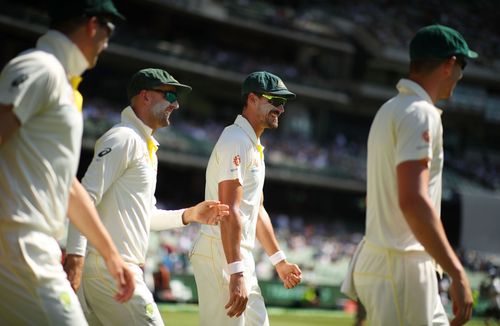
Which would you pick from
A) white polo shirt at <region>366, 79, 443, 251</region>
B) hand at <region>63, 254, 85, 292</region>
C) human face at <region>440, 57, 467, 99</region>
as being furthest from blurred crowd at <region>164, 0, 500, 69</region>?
white polo shirt at <region>366, 79, 443, 251</region>

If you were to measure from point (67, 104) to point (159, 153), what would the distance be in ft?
112

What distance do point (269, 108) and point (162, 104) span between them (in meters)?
0.88

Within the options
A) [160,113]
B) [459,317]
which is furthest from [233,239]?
[459,317]

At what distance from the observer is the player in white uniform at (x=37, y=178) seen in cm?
368

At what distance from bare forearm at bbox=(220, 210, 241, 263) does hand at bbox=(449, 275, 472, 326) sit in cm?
206

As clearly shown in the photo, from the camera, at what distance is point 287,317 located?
2275 centimetres

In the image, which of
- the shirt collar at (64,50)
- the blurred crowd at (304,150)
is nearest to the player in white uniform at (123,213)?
the shirt collar at (64,50)

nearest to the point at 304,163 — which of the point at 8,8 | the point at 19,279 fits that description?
the point at 8,8

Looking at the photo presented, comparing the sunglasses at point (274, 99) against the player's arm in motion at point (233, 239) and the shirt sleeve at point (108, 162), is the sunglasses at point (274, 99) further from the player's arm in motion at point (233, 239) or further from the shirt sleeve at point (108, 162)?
the shirt sleeve at point (108, 162)

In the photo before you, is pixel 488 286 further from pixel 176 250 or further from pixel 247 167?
pixel 247 167

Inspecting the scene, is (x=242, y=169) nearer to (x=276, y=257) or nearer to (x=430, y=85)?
(x=276, y=257)

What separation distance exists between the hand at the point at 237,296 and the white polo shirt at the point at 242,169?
0.44 m

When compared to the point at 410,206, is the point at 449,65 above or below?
above

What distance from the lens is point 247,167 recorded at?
6316 mm
